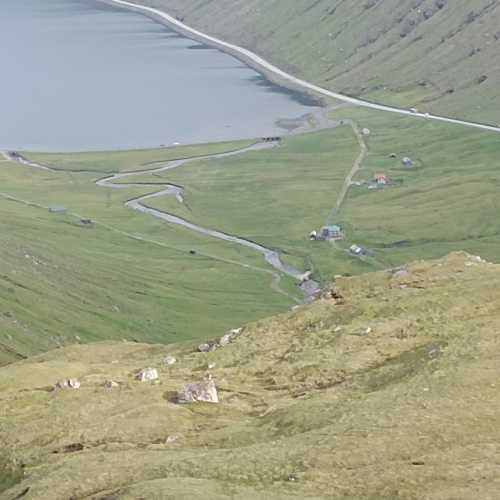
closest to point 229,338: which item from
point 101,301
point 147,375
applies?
point 147,375

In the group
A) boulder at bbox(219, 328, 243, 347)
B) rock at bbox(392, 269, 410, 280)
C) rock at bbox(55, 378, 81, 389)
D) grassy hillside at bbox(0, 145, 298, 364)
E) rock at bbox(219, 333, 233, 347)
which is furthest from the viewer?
grassy hillside at bbox(0, 145, 298, 364)

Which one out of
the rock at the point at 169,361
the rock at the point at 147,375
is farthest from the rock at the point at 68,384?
the rock at the point at 169,361

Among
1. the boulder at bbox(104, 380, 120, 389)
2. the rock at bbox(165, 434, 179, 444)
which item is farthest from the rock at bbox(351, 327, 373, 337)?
the rock at bbox(165, 434, 179, 444)

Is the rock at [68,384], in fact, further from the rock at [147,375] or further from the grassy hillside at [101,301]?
the grassy hillside at [101,301]

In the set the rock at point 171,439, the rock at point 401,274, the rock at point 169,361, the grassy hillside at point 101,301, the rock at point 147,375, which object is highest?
the rock at point 171,439

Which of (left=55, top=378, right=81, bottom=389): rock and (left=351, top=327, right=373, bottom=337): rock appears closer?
(left=55, top=378, right=81, bottom=389): rock

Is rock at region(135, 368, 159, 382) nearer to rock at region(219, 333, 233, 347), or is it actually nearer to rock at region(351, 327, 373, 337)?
rock at region(219, 333, 233, 347)

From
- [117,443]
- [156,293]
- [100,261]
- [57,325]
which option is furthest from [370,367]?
[100,261]
